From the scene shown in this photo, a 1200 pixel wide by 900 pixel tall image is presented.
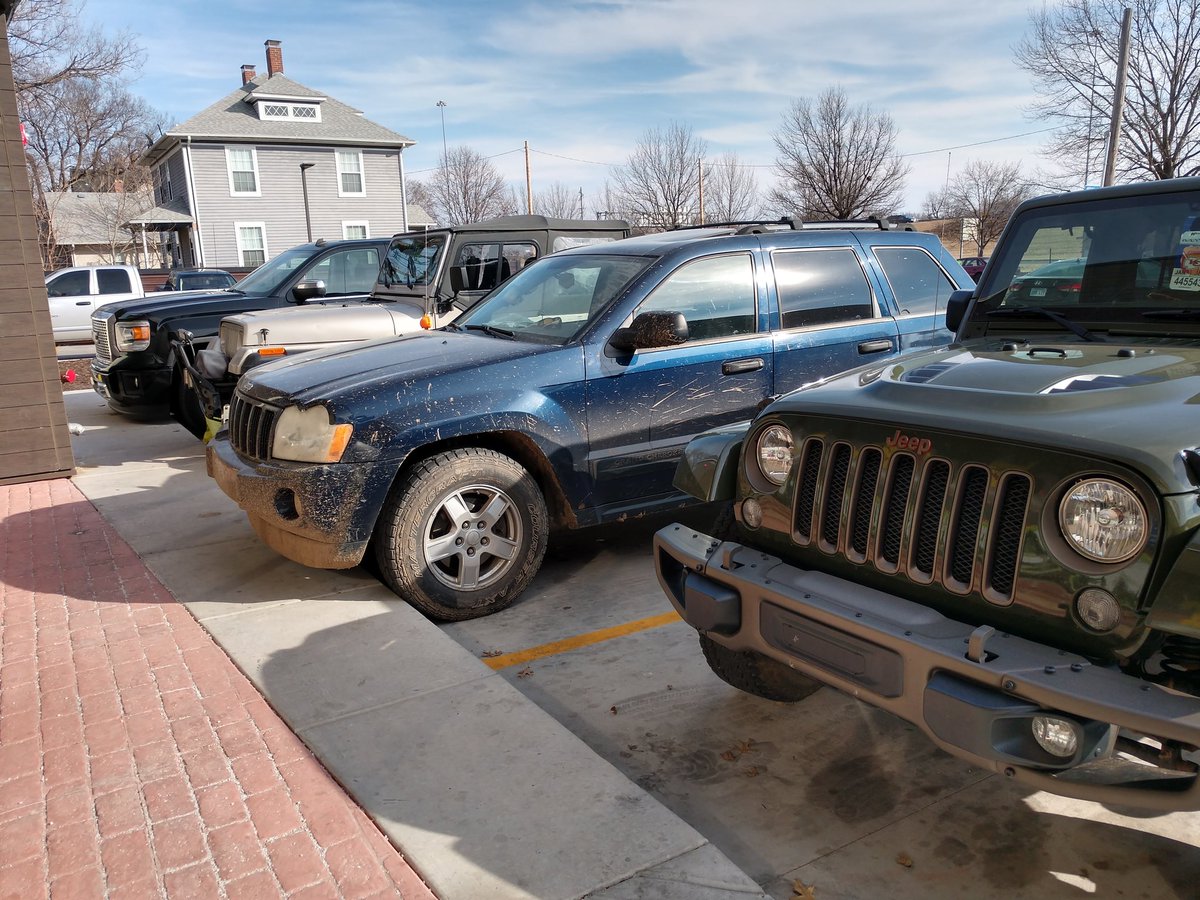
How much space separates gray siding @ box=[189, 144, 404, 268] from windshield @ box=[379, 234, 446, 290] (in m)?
29.8

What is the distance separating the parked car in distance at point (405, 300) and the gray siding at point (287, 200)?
3028 cm

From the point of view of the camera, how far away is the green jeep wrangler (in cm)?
209

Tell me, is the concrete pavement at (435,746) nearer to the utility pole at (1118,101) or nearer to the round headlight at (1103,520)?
the round headlight at (1103,520)

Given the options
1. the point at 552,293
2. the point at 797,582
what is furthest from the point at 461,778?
the point at 552,293

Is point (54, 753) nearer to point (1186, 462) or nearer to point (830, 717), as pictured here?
point (830, 717)

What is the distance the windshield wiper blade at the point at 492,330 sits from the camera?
5.22m

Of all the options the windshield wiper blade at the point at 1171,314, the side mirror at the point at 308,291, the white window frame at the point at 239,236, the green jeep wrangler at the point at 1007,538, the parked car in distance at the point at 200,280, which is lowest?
the green jeep wrangler at the point at 1007,538

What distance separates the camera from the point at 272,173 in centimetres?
3697

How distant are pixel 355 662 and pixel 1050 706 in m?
2.83

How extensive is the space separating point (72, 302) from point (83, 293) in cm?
37

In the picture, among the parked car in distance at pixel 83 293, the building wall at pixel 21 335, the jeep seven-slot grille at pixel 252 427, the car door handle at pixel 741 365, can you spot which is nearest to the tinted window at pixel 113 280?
the parked car in distance at pixel 83 293

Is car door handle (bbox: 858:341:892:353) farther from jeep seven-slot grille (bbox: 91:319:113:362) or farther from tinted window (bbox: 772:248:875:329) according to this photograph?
jeep seven-slot grille (bbox: 91:319:113:362)

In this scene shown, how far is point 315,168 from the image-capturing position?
37.2m

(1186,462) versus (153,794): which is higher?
(1186,462)
